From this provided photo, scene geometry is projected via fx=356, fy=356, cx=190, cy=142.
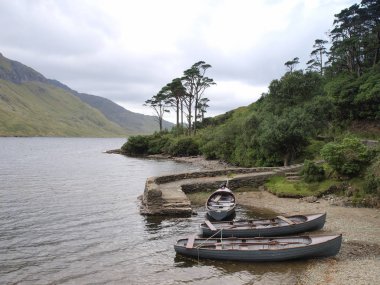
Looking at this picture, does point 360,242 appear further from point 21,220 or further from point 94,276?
point 21,220

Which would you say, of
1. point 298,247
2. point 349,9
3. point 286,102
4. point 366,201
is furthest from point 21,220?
point 349,9

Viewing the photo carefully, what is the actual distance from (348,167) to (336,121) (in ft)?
92.1

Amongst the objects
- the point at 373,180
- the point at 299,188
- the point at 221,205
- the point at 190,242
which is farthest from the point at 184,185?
the point at 373,180

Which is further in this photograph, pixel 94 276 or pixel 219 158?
pixel 219 158

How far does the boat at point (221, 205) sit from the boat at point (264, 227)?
298cm

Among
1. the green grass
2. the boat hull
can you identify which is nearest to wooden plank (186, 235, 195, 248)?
the boat hull

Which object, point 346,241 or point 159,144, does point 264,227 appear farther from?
point 159,144

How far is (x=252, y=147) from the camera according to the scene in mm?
55938

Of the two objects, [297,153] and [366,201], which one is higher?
[297,153]

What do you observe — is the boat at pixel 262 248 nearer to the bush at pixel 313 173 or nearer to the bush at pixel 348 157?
the bush at pixel 348 157

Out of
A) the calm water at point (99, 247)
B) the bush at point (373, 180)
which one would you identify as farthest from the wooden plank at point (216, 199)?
the bush at point (373, 180)

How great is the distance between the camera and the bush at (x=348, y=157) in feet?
105

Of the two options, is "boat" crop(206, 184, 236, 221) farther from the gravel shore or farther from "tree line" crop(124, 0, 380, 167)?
"tree line" crop(124, 0, 380, 167)

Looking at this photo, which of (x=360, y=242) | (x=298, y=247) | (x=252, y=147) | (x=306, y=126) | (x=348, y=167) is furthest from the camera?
(x=252, y=147)
